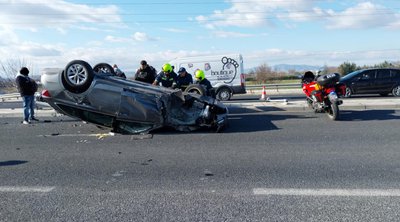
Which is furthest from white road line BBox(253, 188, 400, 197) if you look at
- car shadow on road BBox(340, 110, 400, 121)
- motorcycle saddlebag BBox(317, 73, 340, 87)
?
motorcycle saddlebag BBox(317, 73, 340, 87)

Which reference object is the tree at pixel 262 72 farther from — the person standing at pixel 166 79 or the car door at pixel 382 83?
the person standing at pixel 166 79

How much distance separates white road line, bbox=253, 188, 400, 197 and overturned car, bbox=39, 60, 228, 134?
12.8 ft

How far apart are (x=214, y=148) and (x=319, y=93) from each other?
4.69 m

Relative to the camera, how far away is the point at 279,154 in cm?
583

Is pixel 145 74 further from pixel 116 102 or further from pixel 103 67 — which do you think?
pixel 116 102

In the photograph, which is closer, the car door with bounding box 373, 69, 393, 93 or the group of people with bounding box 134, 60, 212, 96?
the group of people with bounding box 134, 60, 212, 96

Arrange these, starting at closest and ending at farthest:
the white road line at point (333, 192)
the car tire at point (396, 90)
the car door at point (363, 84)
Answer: the white road line at point (333, 192)
the car door at point (363, 84)
the car tire at point (396, 90)

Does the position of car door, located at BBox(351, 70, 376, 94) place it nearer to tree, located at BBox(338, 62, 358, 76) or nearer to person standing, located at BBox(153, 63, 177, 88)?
person standing, located at BBox(153, 63, 177, 88)

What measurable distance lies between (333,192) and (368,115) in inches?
270

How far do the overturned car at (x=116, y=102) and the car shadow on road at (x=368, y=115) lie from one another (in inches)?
155

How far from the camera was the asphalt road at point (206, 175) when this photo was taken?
3.56 metres

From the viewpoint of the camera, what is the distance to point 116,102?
7527mm

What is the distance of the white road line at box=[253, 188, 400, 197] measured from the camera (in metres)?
3.93

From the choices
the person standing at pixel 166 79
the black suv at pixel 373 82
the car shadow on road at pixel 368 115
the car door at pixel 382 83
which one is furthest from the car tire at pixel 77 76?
the car door at pixel 382 83
